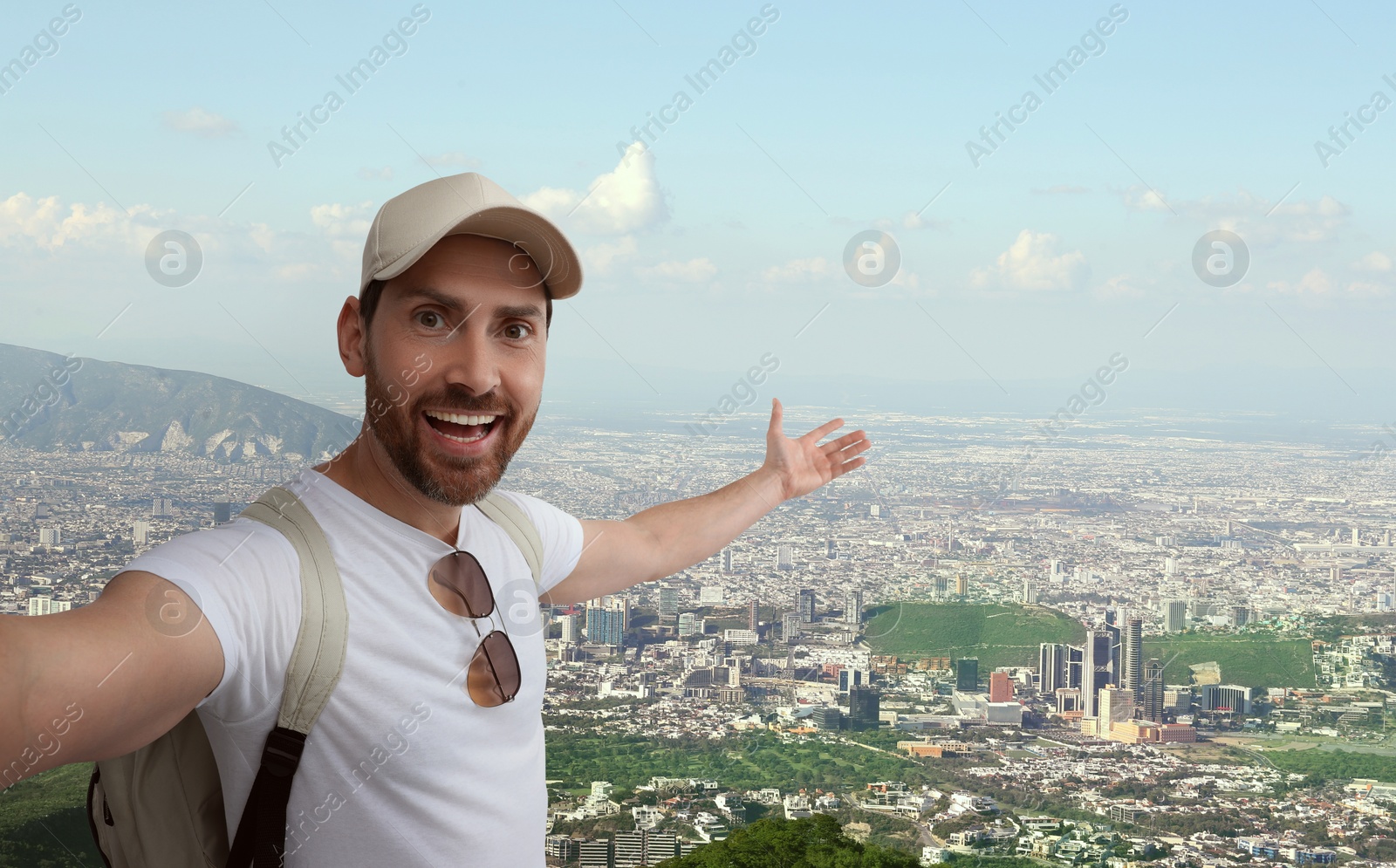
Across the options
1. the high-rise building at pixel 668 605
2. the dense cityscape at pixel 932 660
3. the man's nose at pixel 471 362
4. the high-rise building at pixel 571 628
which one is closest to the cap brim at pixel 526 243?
the man's nose at pixel 471 362

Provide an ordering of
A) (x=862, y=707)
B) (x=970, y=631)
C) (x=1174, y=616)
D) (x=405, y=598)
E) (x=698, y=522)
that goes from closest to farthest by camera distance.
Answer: (x=405, y=598)
(x=698, y=522)
(x=862, y=707)
(x=970, y=631)
(x=1174, y=616)

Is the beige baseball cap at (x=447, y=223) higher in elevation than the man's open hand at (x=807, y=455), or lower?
higher

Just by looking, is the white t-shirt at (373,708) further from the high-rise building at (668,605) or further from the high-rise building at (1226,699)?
the high-rise building at (1226,699)

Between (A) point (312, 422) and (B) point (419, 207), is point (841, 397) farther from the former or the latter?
(B) point (419, 207)

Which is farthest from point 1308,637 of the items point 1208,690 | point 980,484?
point 980,484

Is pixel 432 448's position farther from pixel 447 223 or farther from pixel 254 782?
pixel 254 782

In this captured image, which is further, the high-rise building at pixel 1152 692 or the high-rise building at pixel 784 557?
the high-rise building at pixel 784 557

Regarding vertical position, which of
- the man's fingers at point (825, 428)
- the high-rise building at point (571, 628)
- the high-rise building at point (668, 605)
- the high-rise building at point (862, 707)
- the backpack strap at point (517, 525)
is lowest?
the high-rise building at point (862, 707)

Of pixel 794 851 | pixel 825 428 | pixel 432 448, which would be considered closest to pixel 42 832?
pixel 794 851
